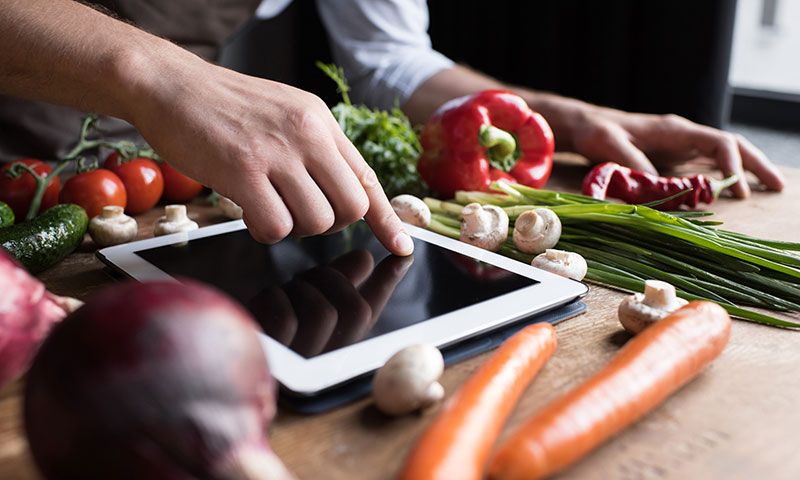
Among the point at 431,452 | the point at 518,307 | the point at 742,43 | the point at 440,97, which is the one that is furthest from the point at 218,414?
the point at 742,43

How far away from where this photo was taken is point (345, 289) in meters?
0.90

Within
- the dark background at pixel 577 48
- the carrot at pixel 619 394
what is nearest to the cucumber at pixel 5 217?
the carrot at pixel 619 394

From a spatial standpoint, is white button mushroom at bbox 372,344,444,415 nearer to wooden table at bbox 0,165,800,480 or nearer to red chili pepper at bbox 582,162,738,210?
wooden table at bbox 0,165,800,480

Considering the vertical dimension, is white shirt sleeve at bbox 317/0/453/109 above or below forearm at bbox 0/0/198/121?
below

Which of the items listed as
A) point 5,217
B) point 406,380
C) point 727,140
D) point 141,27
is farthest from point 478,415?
point 141,27

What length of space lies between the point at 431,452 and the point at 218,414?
16 centimetres

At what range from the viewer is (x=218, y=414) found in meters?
0.47

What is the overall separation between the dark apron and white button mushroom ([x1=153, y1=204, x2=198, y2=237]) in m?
0.68

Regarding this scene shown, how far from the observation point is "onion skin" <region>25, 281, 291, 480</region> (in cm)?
46

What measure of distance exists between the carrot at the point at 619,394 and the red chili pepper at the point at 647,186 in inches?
27.0

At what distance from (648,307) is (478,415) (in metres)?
0.32

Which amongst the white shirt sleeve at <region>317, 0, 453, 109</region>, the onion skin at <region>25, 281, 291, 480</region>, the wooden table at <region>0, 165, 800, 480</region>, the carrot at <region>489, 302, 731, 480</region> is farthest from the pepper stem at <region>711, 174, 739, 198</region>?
the onion skin at <region>25, 281, 291, 480</region>

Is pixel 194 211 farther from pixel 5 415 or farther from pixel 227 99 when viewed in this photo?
pixel 5 415

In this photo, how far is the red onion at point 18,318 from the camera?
609mm
